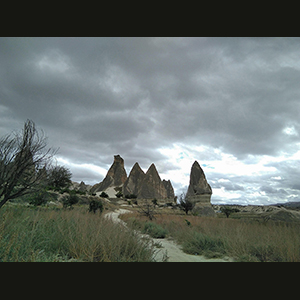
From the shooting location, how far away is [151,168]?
9300 cm

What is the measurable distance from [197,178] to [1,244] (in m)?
52.4

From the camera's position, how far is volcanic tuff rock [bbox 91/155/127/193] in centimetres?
10475

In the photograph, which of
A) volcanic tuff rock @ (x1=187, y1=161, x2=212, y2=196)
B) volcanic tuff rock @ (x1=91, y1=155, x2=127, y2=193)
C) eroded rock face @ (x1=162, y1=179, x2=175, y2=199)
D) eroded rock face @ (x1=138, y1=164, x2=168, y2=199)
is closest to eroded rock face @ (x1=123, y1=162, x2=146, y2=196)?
eroded rock face @ (x1=138, y1=164, x2=168, y2=199)

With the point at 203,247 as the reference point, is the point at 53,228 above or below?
above

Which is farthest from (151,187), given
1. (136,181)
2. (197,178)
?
(197,178)

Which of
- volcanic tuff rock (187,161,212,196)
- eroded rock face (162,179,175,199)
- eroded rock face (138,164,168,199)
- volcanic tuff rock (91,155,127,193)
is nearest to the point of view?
volcanic tuff rock (187,161,212,196)

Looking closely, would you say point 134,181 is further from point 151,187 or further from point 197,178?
point 197,178

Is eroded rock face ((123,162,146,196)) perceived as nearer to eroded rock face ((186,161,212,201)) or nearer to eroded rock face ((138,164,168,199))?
eroded rock face ((138,164,168,199))

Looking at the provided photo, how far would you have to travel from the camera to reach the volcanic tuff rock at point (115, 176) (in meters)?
105

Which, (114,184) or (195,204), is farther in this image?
(114,184)

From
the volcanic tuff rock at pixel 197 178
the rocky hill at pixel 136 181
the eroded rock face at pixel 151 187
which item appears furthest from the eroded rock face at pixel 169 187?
the volcanic tuff rock at pixel 197 178
